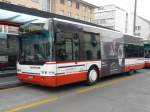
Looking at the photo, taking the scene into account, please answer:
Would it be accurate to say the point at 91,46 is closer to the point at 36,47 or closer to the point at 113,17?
the point at 36,47

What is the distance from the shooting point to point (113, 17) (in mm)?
70875

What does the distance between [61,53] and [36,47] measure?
1.06 meters

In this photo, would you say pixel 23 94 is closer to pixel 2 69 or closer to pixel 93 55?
pixel 93 55

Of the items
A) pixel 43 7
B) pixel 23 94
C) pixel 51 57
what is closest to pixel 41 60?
pixel 51 57

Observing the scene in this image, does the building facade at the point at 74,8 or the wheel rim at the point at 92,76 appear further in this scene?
the building facade at the point at 74,8

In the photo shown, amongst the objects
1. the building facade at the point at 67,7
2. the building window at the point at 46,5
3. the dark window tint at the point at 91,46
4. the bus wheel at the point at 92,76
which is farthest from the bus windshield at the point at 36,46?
the building window at the point at 46,5

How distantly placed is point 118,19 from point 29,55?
67.1m

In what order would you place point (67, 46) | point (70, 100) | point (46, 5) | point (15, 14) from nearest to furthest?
point (70, 100)
point (67, 46)
point (15, 14)
point (46, 5)

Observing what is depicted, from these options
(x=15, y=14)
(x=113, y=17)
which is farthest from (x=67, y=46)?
(x=113, y=17)

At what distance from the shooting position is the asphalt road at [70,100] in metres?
6.21

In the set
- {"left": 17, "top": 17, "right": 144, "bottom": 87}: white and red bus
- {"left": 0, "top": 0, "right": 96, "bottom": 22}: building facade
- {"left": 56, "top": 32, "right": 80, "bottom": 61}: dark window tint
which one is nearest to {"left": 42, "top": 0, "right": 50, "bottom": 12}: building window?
{"left": 0, "top": 0, "right": 96, "bottom": 22}: building facade

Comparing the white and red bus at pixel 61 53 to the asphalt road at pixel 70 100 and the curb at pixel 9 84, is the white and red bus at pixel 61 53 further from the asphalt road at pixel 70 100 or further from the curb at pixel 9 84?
the asphalt road at pixel 70 100

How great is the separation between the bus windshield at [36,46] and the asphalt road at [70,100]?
1.33 m

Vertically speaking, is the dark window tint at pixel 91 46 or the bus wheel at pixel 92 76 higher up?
the dark window tint at pixel 91 46
